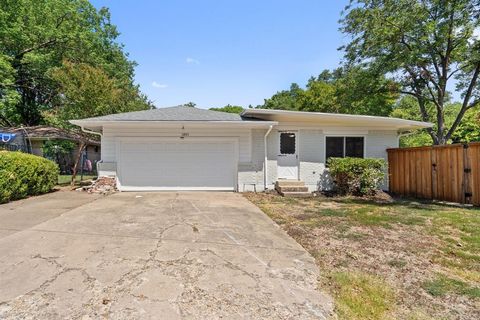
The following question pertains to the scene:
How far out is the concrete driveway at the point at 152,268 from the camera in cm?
250

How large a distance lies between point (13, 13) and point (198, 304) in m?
24.1

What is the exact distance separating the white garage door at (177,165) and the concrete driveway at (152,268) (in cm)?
386

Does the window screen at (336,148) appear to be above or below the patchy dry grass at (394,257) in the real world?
above

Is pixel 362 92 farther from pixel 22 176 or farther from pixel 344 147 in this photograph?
pixel 22 176

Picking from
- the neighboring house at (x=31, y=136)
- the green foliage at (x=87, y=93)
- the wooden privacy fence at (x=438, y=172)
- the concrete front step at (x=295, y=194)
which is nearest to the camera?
the wooden privacy fence at (x=438, y=172)

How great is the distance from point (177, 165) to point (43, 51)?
17161 millimetres

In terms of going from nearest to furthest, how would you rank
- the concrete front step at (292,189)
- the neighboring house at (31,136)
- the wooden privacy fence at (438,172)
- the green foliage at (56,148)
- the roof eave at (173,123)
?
the wooden privacy fence at (438,172)
the roof eave at (173,123)
the concrete front step at (292,189)
the neighboring house at (31,136)
the green foliage at (56,148)

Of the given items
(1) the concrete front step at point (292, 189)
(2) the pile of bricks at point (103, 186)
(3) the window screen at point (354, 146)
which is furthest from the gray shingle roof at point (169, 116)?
(3) the window screen at point (354, 146)

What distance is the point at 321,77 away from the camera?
1555 inches

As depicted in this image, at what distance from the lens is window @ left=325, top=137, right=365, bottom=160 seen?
10516 mm

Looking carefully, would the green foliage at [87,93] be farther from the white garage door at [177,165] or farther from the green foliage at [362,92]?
the green foliage at [362,92]

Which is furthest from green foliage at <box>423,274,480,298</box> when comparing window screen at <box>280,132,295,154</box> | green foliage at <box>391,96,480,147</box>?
green foliage at <box>391,96,480,147</box>

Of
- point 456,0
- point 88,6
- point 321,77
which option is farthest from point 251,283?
point 321,77

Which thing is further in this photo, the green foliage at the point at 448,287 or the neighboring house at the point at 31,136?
the neighboring house at the point at 31,136
